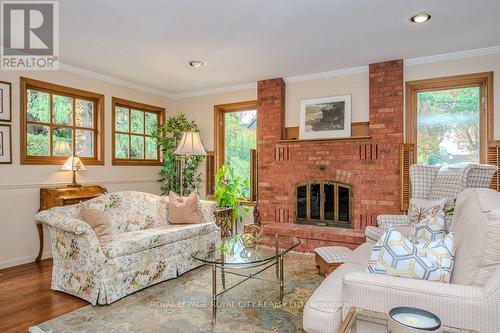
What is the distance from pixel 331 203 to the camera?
4.45 metres

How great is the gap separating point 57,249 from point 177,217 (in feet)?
4.10

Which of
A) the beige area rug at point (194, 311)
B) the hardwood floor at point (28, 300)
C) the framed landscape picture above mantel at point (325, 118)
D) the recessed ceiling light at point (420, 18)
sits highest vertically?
the recessed ceiling light at point (420, 18)

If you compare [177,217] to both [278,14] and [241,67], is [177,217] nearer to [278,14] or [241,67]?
[241,67]

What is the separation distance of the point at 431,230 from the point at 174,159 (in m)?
4.23

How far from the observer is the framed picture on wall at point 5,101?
3.58 meters

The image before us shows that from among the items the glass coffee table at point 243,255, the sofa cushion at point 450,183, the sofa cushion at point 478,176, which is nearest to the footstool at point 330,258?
the glass coffee table at point 243,255

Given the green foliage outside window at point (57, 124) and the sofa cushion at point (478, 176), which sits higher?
the green foliage outside window at point (57, 124)

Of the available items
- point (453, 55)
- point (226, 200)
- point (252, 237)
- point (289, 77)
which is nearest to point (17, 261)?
point (226, 200)

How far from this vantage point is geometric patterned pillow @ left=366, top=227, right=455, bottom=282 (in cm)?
153

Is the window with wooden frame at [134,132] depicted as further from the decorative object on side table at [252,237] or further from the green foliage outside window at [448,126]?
the green foliage outside window at [448,126]

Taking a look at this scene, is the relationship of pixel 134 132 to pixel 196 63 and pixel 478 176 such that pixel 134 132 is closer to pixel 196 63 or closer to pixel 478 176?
pixel 196 63

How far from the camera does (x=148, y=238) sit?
9.91 ft

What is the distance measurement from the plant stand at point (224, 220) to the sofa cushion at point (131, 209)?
0.85 m

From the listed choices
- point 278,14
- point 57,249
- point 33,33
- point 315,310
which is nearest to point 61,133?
point 33,33
